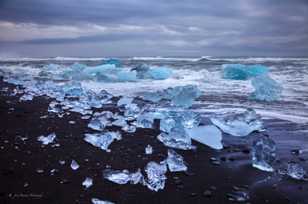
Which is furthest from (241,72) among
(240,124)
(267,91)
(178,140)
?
(178,140)

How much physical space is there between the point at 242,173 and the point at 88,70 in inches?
401

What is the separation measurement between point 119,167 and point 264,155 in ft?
4.70

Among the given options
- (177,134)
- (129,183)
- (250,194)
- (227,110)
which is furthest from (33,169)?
(227,110)

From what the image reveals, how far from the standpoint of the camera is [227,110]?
5160 millimetres

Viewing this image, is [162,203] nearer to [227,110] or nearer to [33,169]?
[33,169]

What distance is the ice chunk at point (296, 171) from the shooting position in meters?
2.38

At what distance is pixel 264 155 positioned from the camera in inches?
107

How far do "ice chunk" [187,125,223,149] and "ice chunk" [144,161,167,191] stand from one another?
2.80ft

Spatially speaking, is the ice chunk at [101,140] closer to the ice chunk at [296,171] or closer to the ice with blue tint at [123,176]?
the ice with blue tint at [123,176]

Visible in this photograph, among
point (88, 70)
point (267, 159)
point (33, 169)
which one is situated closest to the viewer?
point (33, 169)

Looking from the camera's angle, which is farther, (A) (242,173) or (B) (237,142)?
(B) (237,142)

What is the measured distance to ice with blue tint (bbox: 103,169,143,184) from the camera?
7.52 ft

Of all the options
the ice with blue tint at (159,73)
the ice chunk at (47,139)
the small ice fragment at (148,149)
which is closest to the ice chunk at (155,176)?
the small ice fragment at (148,149)

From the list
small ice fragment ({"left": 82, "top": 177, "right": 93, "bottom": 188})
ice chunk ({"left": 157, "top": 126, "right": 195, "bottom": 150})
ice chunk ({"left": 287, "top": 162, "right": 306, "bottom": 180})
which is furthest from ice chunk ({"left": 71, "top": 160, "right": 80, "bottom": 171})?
ice chunk ({"left": 287, "top": 162, "right": 306, "bottom": 180})
